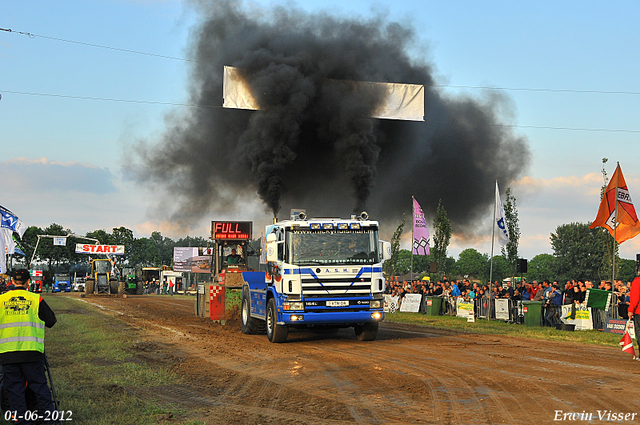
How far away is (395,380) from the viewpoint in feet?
30.6

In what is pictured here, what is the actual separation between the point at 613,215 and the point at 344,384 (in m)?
15.4

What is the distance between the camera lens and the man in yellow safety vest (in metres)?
6.31

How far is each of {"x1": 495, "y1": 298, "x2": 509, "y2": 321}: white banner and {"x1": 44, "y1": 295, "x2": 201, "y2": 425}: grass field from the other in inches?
517

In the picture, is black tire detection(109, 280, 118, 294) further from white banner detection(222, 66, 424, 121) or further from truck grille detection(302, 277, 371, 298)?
truck grille detection(302, 277, 371, 298)

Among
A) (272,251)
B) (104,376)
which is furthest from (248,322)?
(104,376)

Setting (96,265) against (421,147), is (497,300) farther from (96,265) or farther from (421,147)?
(96,265)

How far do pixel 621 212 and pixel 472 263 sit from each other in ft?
442

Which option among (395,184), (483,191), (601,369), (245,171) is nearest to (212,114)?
(245,171)

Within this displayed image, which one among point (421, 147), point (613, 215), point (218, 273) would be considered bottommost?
point (218, 273)

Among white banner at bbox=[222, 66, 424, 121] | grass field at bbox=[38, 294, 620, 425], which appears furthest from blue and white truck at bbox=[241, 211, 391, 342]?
white banner at bbox=[222, 66, 424, 121]

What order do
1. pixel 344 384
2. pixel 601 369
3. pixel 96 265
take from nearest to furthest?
1. pixel 344 384
2. pixel 601 369
3. pixel 96 265

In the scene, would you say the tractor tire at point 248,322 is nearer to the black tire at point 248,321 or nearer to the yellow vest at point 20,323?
the black tire at point 248,321

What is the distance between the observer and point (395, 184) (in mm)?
36562

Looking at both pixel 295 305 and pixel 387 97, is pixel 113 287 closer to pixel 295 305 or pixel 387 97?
pixel 387 97
